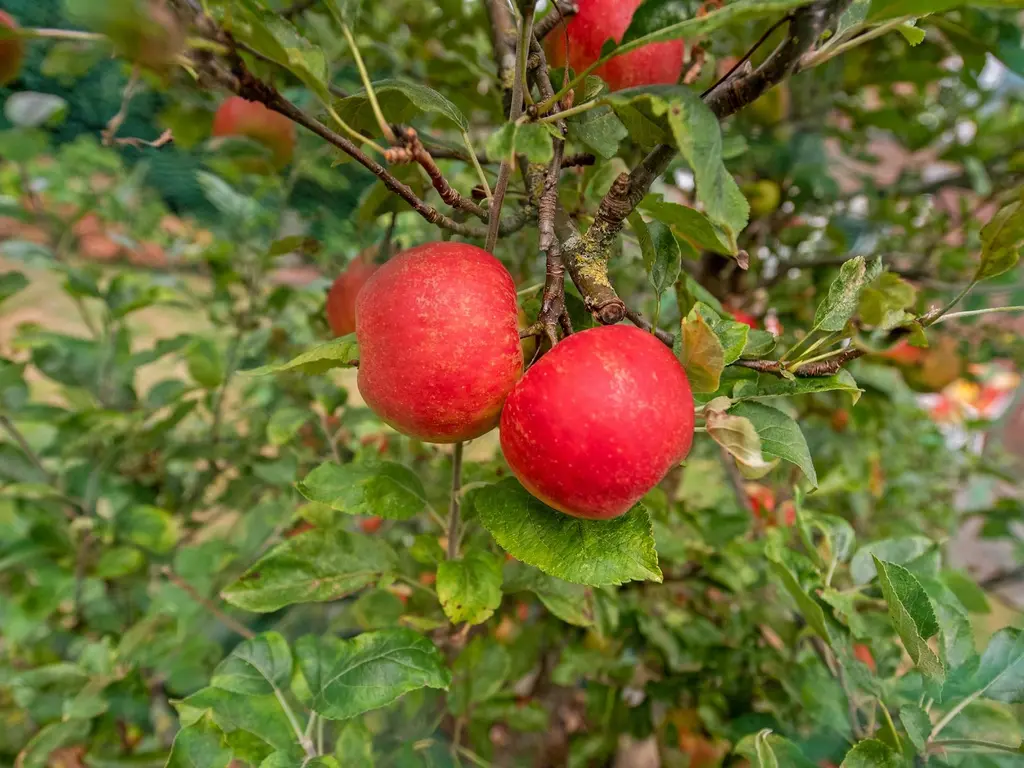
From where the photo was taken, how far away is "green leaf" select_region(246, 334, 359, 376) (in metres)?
0.33

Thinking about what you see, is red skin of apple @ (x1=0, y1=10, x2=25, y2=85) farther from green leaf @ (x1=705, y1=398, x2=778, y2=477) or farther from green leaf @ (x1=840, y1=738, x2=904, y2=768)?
green leaf @ (x1=840, y1=738, x2=904, y2=768)

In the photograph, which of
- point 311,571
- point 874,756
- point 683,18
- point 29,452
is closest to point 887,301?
point 683,18

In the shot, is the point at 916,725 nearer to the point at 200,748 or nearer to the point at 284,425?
the point at 200,748

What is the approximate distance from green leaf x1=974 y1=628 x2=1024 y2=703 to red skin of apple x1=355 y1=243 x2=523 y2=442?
0.36 meters

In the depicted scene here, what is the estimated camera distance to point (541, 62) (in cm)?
35

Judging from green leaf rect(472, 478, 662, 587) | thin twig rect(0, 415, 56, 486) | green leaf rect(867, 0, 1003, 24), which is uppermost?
green leaf rect(867, 0, 1003, 24)

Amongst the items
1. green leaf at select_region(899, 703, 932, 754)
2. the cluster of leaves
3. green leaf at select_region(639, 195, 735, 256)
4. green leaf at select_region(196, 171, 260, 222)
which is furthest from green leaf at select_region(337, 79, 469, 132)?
green leaf at select_region(196, 171, 260, 222)

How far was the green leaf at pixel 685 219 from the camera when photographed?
332mm

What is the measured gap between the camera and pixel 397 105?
1.23ft

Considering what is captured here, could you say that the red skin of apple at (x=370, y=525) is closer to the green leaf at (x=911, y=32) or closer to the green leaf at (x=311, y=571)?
the green leaf at (x=311, y=571)

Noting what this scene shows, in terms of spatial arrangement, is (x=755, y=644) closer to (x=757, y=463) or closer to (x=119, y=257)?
(x=757, y=463)

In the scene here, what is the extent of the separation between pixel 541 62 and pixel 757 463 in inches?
9.7

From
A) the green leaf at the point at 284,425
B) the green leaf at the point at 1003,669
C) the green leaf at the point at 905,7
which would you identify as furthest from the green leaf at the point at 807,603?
the green leaf at the point at 284,425

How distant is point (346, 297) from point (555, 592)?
0.30m
